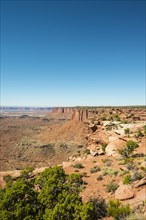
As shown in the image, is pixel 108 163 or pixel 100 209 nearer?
pixel 100 209

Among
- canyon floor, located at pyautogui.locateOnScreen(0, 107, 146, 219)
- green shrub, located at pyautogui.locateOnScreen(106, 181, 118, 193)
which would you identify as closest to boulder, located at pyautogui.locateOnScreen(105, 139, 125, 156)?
canyon floor, located at pyautogui.locateOnScreen(0, 107, 146, 219)

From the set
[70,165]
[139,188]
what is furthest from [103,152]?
→ [139,188]

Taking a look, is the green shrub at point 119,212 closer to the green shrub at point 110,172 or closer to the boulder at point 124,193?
the boulder at point 124,193

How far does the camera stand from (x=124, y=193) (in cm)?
1210

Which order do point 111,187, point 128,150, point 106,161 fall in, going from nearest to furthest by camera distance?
point 111,187
point 106,161
point 128,150

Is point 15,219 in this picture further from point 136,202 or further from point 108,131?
point 108,131

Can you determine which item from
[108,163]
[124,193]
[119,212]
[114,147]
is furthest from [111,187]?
[114,147]

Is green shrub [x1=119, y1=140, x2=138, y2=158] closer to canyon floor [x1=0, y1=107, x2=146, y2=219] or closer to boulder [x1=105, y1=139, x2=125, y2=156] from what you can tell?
canyon floor [x1=0, y1=107, x2=146, y2=219]

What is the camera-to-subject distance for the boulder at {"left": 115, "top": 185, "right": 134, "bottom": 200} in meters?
11.7

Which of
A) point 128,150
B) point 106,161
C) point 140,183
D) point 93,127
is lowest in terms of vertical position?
point 106,161

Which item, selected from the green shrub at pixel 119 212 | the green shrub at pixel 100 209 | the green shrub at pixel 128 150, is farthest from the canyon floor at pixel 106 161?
the green shrub at pixel 100 209

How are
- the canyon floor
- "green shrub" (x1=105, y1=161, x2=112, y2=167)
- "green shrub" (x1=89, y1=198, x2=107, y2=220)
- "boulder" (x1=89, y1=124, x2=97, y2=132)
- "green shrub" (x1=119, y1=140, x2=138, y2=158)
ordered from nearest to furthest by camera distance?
"green shrub" (x1=89, y1=198, x2=107, y2=220) < the canyon floor < "green shrub" (x1=105, y1=161, x2=112, y2=167) < "green shrub" (x1=119, y1=140, x2=138, y2=158) < "boulder" (x1=89, y1=124, x2=97, y2=132)

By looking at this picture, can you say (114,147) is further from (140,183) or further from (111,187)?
(140,183)

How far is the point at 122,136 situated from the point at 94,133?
665 centimetres
